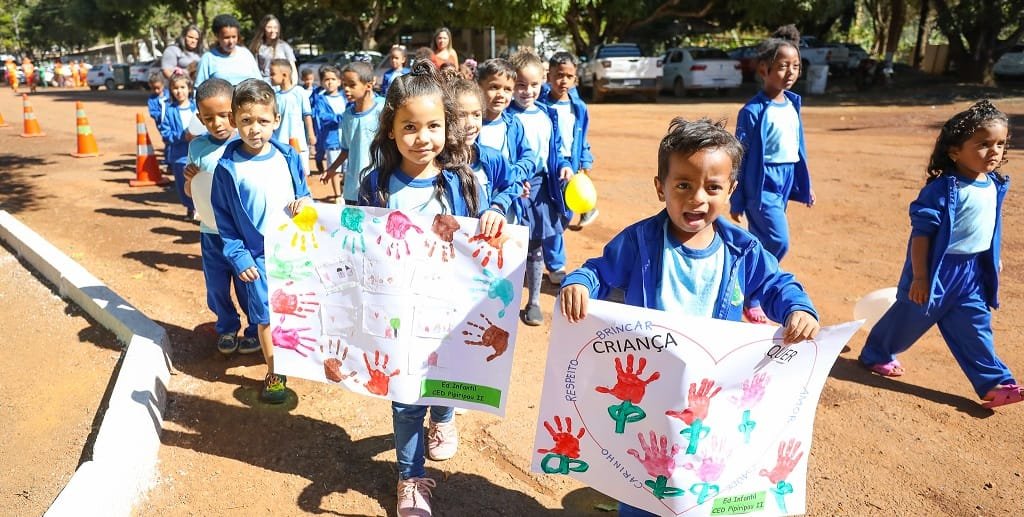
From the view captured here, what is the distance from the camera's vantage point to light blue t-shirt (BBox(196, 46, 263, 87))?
7020 millimetres

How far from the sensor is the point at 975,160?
3.62m

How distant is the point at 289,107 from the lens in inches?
291

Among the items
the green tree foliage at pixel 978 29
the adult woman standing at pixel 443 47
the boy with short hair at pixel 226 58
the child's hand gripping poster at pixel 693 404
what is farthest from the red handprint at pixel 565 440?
the green tree foliage at pixel 978 29

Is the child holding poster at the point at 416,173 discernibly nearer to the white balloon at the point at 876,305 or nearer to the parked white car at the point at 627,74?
the white balloon at the point at 876,305

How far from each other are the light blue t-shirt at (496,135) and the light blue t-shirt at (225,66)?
338cm

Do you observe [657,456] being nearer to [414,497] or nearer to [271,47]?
[414,497]

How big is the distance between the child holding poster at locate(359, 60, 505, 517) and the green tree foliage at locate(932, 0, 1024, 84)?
24.0m

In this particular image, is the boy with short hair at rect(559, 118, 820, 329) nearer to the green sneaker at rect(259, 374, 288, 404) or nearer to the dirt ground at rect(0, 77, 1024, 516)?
the dirt ground at rect(0, 77, 1024, 516)

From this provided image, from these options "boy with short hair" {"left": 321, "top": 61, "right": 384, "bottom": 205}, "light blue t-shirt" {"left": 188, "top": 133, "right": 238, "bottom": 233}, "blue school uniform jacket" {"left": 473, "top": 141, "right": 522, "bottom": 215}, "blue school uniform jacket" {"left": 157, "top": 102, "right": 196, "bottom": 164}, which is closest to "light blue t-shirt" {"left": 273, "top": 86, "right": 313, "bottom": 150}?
"blue school uniform jacket" {"left": 157, "top": 102, "right": 196, "bottom": 164}

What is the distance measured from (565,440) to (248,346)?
276 centimetres

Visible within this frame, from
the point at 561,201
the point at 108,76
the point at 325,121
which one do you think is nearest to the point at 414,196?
the point at 561,201

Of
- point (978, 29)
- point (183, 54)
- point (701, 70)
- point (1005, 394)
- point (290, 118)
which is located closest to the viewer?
point (1005, 394)

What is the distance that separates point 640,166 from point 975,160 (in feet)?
24.5

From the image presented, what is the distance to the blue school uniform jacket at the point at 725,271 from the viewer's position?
7.97 feet
